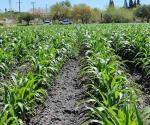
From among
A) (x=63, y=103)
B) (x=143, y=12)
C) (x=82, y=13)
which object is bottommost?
(x=63, y=103)

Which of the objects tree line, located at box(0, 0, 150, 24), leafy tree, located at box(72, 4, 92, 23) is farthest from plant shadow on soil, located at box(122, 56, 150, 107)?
leafy tree, located at box(72, 4, 92, 23)

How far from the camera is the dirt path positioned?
532 cm

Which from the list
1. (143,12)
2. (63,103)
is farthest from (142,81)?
(143,12)

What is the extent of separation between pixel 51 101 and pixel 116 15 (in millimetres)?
63748

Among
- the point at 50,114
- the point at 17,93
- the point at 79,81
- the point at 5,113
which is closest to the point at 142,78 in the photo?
the point at 79,81

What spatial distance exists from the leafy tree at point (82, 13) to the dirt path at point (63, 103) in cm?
6471

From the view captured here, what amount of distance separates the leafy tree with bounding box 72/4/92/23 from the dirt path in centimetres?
6471

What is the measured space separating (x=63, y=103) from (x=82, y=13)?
7176 centimetres

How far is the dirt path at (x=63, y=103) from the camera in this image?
532cm

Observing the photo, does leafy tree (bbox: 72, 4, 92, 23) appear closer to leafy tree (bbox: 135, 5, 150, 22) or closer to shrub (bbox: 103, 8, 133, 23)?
shrub (bbox: 103, 8, 133, 23)

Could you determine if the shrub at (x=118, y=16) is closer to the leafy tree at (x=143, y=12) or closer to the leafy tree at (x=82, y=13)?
the leafy tree at (x=143, y=12)

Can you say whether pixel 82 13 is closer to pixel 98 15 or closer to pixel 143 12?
pixel 98 15

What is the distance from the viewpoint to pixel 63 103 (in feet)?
20.9

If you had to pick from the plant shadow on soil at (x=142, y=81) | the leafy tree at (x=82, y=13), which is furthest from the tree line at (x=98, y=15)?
the plant shadow on soil at (x=142, y=81)
